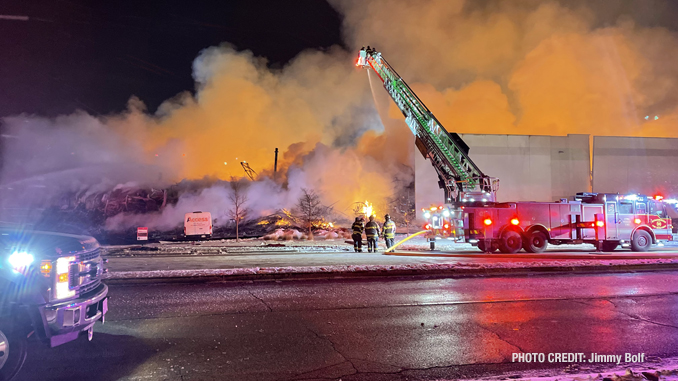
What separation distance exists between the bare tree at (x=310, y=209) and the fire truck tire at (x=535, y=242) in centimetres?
1314

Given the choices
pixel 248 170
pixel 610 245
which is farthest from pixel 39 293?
pixel 248 170

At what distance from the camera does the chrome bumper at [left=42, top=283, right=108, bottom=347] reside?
10.8ft

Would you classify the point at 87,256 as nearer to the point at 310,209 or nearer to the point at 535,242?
the point at 535,242

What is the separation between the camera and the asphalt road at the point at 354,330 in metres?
3.63

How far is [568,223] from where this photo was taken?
1462 centimetres

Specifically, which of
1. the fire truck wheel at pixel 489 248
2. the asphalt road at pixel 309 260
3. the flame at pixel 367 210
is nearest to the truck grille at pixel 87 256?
the asphalt road at pixel 309 260

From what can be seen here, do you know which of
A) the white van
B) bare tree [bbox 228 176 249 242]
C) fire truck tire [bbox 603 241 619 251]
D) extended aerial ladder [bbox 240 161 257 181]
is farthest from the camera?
extended aerial ladder [bbox 240 161 257 181]

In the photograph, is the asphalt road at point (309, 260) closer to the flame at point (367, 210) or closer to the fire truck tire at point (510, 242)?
the fire truck tire at point (510, 242)

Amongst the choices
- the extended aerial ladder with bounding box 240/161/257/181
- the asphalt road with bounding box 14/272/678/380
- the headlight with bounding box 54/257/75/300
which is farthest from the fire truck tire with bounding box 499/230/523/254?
the extended aerial ladder with bounding box 240/161/257/181

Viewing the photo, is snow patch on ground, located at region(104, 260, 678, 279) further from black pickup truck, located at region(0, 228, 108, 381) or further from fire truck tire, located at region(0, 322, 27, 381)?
fire truck tire, located at region(0, 322, 27, 381)

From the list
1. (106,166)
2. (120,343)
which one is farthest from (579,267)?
(106,166)

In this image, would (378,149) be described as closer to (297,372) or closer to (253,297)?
(253,297)

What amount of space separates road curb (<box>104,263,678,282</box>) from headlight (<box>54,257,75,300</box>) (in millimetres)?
4742

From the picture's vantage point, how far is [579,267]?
31.0 feet
